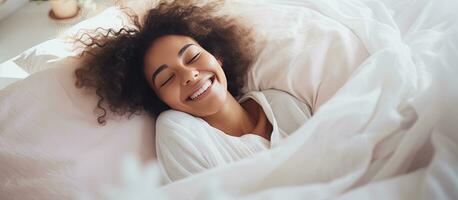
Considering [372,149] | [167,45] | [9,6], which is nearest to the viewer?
[372,149]

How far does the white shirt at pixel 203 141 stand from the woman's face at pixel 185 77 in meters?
0.03

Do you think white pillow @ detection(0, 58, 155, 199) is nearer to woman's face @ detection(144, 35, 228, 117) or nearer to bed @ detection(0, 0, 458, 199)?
bed @ detection(0, 0, 458, 199)

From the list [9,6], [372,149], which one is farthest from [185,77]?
[9,6]

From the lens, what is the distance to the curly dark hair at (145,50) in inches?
37.3

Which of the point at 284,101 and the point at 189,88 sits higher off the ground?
the point at 189,88

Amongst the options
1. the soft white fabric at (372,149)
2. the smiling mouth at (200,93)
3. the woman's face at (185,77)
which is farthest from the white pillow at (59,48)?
the soft white fabric at (372,149)

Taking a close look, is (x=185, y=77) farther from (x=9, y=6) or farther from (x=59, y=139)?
(x=9, y=6)

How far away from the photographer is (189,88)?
887 millimetres

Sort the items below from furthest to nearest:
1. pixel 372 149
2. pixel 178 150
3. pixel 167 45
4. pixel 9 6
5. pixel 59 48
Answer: pixel 9 6 < pixel 59 48 < pixel 167 45 < pixel 178 150 < pixel 372 149

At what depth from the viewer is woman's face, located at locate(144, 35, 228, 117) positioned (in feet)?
2.92

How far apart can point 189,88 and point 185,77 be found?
2 cm

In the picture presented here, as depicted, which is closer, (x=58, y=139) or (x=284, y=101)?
(x=58, y=139)

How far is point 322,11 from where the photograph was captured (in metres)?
1.08

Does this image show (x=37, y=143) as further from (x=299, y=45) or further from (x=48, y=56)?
(x=299, y=45)
